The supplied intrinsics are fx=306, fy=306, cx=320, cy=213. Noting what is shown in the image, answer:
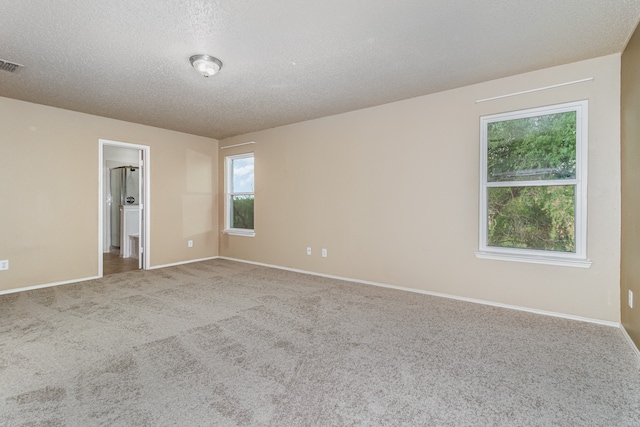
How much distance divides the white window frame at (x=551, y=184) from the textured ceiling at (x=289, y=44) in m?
0.43

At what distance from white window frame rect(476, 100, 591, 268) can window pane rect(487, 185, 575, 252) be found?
5cm

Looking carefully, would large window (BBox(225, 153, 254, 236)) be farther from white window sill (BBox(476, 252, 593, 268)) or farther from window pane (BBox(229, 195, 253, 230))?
white window sill (BBox(476, 252, 593, 268))

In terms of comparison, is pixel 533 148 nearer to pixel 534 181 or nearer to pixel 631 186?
pixel 534 181

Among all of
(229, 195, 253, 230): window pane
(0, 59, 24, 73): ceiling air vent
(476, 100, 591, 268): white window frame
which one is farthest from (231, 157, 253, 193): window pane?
→ (476, 100, 591, 268): white window frame

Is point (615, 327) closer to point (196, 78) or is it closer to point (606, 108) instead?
point (606, 108)

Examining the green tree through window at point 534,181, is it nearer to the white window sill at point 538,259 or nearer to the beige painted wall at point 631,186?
the white window sill at point 538,259

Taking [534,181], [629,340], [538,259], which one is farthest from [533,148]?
[629,340]

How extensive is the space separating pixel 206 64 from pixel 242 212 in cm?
357

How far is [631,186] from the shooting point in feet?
7.90

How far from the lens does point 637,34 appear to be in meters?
2.27

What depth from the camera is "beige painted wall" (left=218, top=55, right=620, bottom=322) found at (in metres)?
2.79

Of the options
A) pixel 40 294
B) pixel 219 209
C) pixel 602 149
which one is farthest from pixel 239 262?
pixel 602 149

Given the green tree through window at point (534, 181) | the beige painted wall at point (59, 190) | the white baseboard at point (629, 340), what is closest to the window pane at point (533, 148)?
the green tree through window at point (534, 181)

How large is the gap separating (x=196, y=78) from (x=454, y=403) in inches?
140
